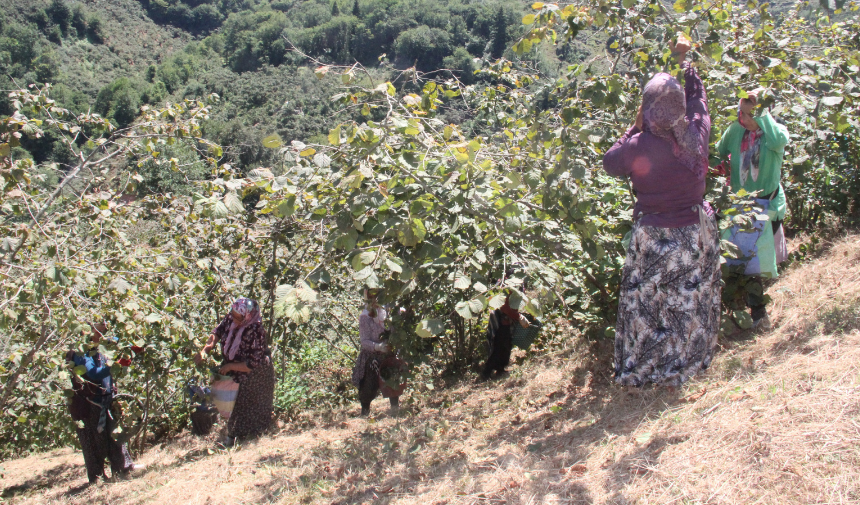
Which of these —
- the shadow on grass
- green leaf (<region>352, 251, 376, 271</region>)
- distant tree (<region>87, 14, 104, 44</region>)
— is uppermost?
distant tree (<region>87, 14, 104, 44</region>)

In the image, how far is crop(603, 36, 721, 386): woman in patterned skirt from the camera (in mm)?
2785

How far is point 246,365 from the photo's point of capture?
468 cm

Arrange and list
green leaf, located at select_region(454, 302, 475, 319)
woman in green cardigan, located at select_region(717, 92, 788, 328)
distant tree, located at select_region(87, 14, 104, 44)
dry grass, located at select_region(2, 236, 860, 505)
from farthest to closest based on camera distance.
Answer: distant tree, located at select_region(87, 14, 104, 44) → woman in green cardigan, located at select_region(717, 92, 788, 328) → green leaf, located at select_region(454, 302, 475, 319) → dry grass, located at select_region(2, 236, 860, 505)

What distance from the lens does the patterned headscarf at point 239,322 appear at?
14.8 feet

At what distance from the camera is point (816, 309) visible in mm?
3480

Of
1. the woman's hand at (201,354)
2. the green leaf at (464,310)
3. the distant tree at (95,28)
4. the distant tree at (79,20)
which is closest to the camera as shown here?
the green leaf at (464,310)

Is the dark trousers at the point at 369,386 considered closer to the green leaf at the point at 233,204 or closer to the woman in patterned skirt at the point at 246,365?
the woman in patterned skirt at the point at 246,365

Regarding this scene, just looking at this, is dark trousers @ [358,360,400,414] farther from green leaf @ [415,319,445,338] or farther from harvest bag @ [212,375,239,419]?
green leaf @ [415,319,445,338]

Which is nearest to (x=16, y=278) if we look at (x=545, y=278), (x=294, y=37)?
(x=545, y=278)

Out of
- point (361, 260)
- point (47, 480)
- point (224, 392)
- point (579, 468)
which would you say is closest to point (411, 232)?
point (361, 260)

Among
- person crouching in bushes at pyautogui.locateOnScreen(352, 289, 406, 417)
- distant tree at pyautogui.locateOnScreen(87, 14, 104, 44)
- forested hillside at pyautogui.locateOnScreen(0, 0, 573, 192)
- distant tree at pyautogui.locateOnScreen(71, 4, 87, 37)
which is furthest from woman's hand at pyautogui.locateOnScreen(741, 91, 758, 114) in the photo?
distant tree at pyautogui.locateOnScreen(87, 14, 104, 44)

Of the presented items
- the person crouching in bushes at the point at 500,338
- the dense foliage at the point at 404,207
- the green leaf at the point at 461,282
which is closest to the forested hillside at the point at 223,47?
the dense foliage at the point at 404,207

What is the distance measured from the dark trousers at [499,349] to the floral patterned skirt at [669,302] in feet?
6.38

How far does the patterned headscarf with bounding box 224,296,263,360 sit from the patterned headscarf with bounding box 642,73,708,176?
10.4 ft
